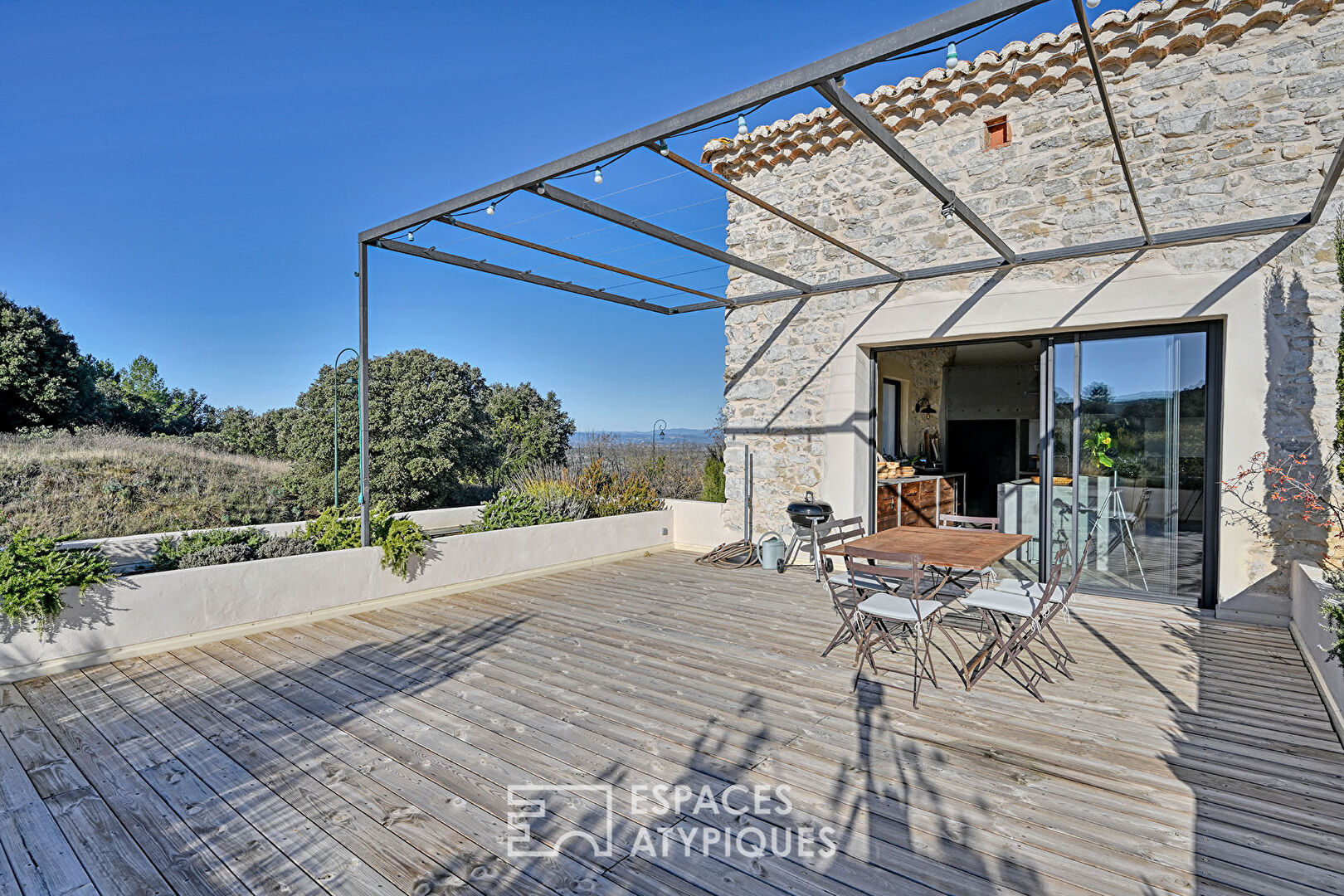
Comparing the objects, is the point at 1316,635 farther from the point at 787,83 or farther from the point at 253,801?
the point at 253,801

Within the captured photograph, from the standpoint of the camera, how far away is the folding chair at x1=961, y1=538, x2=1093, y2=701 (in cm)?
339

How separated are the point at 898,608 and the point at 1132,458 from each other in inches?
127

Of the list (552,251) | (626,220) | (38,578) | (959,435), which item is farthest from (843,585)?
(959,435)

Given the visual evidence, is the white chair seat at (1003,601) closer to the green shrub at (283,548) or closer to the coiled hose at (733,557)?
the coiled hose at (733,557)

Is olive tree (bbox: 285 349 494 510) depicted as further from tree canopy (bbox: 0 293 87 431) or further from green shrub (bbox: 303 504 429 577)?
green shrub (bbox: 303 504 429 577)

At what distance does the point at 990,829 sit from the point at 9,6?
1250 centimetres

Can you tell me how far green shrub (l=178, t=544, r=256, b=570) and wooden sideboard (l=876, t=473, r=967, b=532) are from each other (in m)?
6.08

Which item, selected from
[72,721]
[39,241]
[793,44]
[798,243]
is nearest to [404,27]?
[793,44]

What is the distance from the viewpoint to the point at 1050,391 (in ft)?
18.2

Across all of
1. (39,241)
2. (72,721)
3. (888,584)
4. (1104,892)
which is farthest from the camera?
(39,241)

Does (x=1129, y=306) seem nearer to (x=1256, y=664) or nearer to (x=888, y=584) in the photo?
(x=1256, y=664)

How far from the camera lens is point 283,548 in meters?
5.11

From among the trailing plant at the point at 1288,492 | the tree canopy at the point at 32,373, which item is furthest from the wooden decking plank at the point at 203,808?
the tree canopy at the point at 32,373

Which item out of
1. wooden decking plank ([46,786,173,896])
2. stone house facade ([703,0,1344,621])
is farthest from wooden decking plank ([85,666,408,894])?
stone house facade ([703,0,1344,621])
